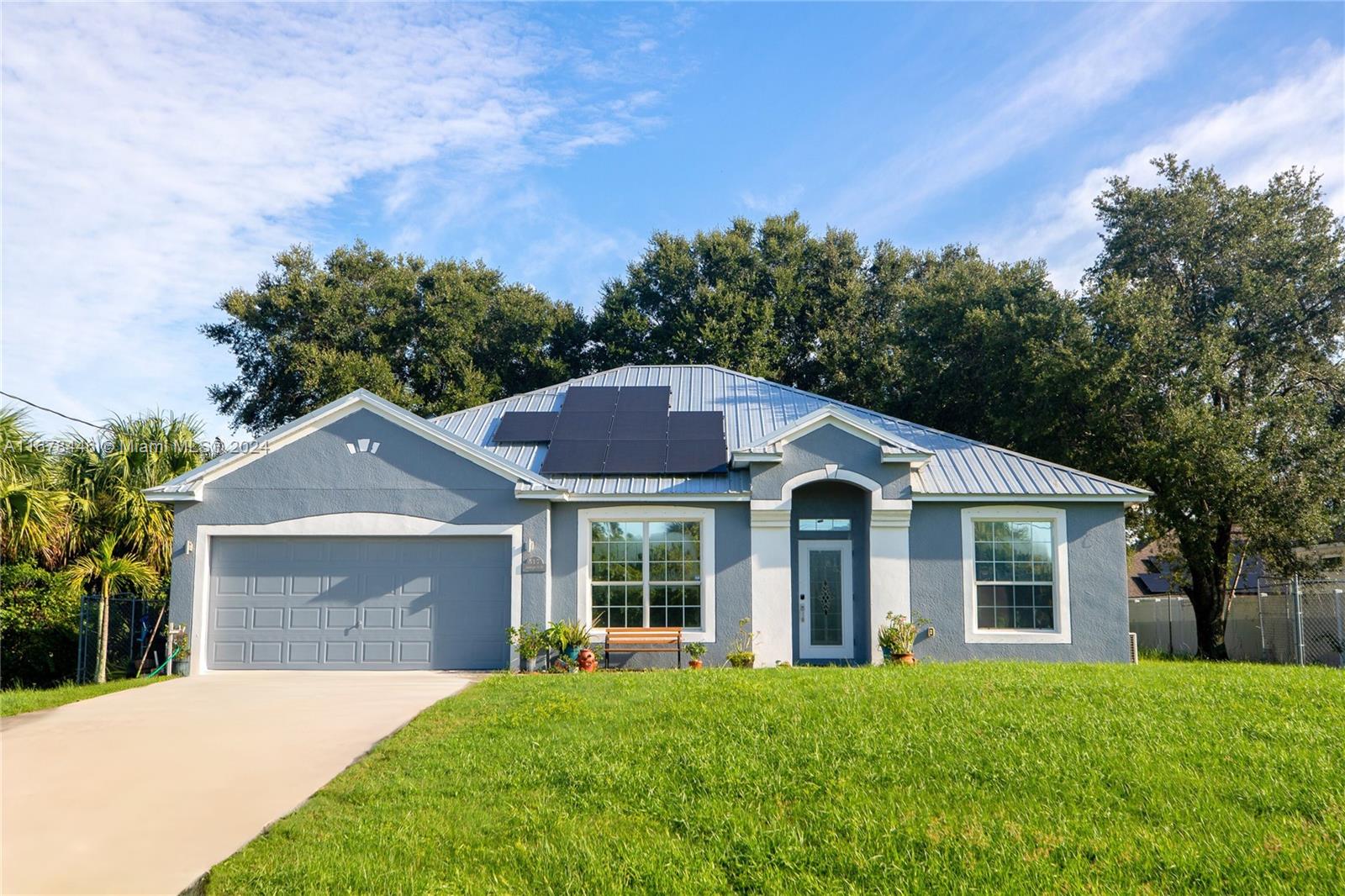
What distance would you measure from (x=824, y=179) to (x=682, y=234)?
13.8 metres

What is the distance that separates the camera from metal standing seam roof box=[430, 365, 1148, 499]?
1756 cm

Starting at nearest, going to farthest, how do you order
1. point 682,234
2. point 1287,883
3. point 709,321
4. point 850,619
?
point 1287,883, point 850,619, point 709,321, point 682,234

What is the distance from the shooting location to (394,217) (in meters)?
21.5

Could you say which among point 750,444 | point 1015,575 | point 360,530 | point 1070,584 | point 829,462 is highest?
point 750,444

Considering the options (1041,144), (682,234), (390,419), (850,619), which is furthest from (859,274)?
(390,419)

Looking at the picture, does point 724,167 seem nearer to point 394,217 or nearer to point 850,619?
point 394,217

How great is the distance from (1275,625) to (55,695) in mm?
24422

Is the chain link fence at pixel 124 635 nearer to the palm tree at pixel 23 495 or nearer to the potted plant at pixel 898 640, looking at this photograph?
the palm tree at pixel 23 495

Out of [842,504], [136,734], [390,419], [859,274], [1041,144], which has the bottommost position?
[136,734]

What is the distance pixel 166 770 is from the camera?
8930 mm

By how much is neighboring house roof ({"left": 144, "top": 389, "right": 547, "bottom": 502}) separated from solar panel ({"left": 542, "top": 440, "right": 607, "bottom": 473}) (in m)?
1.01

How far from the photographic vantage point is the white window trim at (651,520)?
1730 cm

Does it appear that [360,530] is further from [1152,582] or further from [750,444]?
[1152,582]

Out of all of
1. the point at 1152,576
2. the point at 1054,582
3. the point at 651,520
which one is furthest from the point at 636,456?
the point at 1152,576
